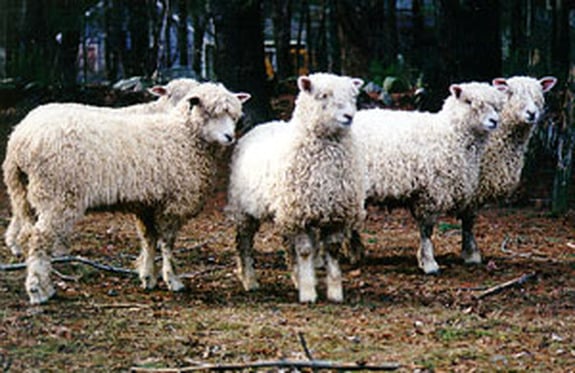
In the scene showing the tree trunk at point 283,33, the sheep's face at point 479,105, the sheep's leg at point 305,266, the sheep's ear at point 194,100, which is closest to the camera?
the sheep's leg at point 305,266

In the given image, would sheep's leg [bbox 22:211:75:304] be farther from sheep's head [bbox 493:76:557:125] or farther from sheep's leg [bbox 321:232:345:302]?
sheep's head [bbox 493:76:557:125]

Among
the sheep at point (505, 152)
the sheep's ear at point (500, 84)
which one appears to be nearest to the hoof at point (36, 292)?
the sheep at point (505, 152)

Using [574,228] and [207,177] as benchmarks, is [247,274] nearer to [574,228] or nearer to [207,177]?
[207,177]

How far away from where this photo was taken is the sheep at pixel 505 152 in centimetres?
1059

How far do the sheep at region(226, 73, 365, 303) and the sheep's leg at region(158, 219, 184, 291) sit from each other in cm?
75

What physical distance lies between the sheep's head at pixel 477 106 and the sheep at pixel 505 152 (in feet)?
1.52

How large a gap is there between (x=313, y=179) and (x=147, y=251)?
1.83m

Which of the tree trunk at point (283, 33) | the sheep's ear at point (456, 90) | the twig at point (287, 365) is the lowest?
the twig at point (287, 365)

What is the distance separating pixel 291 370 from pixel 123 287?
10.9ft

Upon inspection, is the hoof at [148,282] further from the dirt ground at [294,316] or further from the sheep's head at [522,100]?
the sheep's head at [522,100]

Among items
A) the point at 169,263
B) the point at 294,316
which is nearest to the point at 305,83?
the point at 294,316

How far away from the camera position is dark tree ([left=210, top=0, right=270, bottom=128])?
15609 millimetres

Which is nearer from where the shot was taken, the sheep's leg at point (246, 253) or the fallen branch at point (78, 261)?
the sheep's leg at point (246, 253)

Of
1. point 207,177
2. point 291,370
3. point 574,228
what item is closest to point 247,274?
point 207,177
